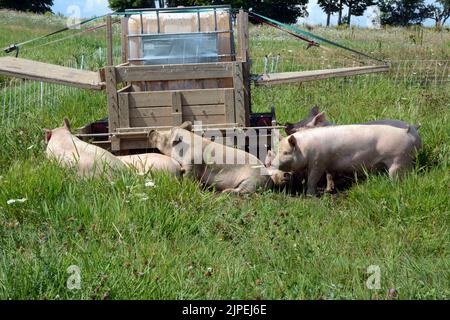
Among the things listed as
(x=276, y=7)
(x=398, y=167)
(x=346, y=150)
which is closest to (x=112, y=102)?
(x=346, y=150)

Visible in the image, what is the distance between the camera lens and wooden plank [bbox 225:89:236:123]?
6.29 meters

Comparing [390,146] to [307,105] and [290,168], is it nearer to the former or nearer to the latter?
[290,168]

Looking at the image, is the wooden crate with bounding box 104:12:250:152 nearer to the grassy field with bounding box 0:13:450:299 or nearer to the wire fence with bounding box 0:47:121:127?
the grassy field with bounding box 0:13:450:299

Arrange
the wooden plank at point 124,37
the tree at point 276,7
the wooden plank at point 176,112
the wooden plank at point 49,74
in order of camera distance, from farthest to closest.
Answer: the tree at point 276,7, the wooden plank at point 124,37, the wooden plank at point 49,74, the wooden plank at point 176,112

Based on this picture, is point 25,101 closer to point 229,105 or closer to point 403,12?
point 229,105

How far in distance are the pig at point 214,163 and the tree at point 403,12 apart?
69.6 metres

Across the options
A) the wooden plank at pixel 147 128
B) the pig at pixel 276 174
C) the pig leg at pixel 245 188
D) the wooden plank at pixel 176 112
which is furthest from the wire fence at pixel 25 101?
the pig at pixel 276 174

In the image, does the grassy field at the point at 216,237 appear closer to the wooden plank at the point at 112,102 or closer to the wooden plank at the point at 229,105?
the wooden plank at the point at 112,102

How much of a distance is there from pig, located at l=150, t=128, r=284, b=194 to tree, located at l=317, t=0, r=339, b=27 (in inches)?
2471

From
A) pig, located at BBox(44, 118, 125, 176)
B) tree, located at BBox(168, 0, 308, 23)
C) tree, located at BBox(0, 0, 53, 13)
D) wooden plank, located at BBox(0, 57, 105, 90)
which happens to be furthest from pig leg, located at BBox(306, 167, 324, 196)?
tree, located at BBox(0, 0, 53, 13)

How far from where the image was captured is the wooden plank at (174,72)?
20.6 ft

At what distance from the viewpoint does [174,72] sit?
20.6 ft

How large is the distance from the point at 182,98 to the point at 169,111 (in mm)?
187
